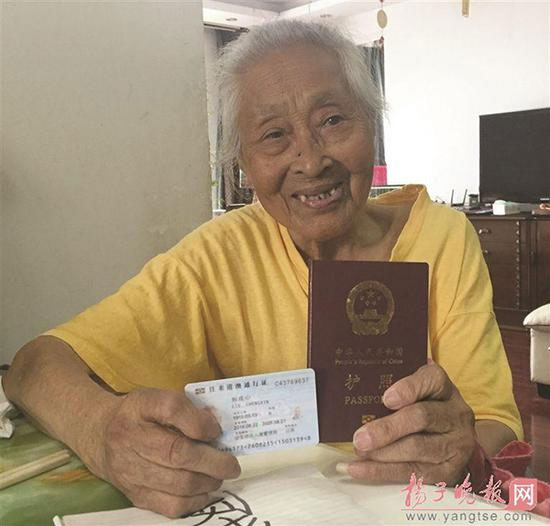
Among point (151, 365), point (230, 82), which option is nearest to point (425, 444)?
point (151, 365)

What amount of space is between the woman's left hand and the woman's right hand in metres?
0.13

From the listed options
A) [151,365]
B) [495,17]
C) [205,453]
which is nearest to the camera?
[205,453]

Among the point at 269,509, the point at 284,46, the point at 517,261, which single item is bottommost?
the point at 517,261

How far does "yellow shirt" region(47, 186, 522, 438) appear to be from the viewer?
848mm

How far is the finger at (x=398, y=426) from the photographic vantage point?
615 mm

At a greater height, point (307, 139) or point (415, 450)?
point (307, 139)

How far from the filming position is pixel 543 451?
2170 mm

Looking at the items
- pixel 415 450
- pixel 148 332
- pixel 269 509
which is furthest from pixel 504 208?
pixel 269 509

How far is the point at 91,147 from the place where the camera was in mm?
1143

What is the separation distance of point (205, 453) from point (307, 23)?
621 mm

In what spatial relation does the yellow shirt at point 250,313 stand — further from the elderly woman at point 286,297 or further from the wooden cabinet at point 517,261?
the wooden cabinet at point 517,261

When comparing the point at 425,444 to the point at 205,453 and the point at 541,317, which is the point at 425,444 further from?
the point at 541,317

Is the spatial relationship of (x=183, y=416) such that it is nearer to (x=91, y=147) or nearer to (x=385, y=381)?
(x=385, y=381)

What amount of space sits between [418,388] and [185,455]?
0.77 ft
